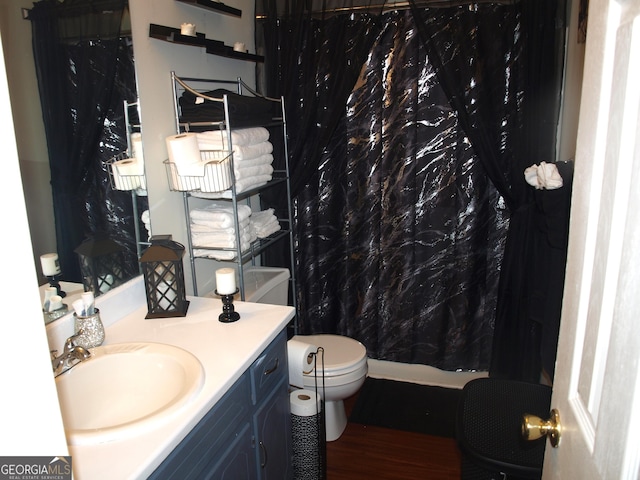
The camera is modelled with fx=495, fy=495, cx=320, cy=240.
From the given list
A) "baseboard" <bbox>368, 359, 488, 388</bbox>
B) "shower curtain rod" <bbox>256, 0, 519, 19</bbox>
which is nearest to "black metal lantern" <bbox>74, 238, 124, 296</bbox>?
"shower curtain rod" <bbox>256, 0, 519, 19</bbox>

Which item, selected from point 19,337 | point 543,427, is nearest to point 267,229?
point 543,427

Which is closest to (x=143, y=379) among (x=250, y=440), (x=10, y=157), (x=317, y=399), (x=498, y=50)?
(x=250, y=440)

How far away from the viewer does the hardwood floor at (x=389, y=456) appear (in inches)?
88.6

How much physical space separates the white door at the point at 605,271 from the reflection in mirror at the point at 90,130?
1343 millimetres

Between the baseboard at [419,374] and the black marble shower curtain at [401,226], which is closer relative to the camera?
the black marble shower curtain at [401,226]

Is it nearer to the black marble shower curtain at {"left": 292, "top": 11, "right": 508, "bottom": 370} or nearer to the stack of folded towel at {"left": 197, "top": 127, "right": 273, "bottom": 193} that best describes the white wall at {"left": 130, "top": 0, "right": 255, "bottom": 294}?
the stack of folded towel at {"left": 197, "top": 127, "right": 273, "bottom": 193}

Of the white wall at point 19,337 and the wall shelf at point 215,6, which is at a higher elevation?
the wall shelf at point 215,6

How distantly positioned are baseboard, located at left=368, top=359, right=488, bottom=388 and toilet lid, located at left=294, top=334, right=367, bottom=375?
564 mm

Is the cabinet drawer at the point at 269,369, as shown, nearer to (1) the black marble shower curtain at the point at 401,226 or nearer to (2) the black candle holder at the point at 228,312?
(2) the black candle holder at the point at 228,312

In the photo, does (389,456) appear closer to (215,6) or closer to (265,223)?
(265,223)

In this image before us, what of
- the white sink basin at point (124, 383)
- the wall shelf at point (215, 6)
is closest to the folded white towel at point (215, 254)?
the white sink basin at point (124, 383)

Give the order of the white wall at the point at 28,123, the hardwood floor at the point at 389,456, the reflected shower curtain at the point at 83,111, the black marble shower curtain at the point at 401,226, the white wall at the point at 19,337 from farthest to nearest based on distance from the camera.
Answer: the black marble shower curtain at the point at 401,226 < the hardwood floor at the point at 389,456 < the reflected shower curtain at the point at 83,111 < the white wall at the point at 28,123 < the white wall at the point at 19,337

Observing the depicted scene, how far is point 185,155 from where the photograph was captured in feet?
5.96

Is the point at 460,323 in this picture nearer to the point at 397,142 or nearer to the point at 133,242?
the point at 397,142
